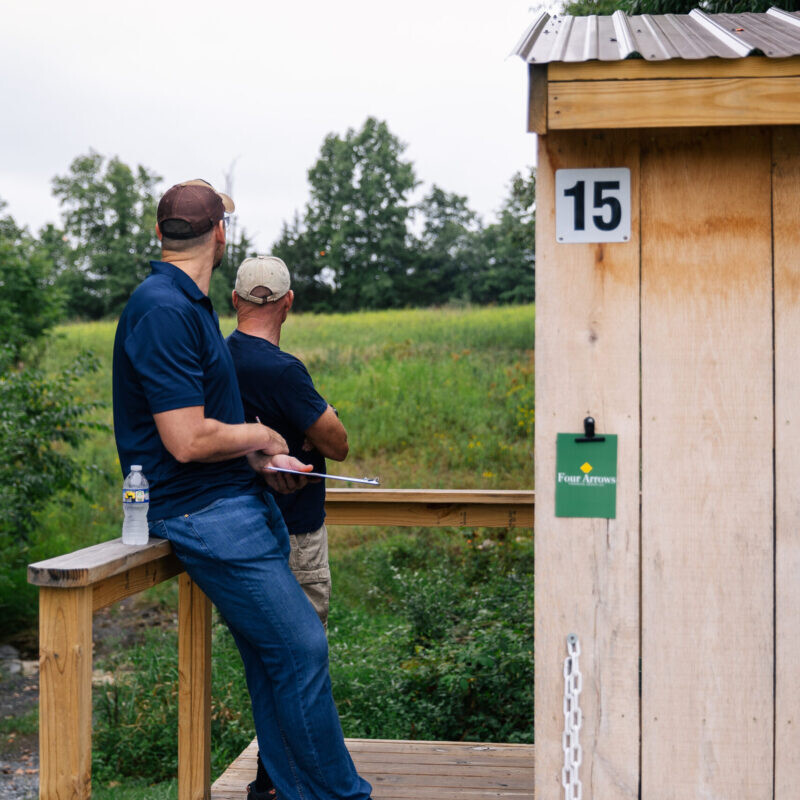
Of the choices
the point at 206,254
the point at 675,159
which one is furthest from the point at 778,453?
the point at 206,254

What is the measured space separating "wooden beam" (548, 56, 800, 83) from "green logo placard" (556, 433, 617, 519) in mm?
898

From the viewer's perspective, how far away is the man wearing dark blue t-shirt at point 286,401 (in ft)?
9.62

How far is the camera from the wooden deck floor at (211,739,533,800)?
3.36m

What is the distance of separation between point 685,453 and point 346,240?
1622 inches

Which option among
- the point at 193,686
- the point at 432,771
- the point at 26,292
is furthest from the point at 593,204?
the point at 26,292

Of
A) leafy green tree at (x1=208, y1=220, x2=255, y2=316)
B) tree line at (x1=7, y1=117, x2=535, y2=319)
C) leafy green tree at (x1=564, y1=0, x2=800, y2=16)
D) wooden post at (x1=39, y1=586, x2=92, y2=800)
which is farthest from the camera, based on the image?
tree line at (x1=7, y1=117, x2=535, y2=319)

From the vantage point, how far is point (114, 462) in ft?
42.6

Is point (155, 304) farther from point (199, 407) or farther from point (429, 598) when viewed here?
point (429, 598)

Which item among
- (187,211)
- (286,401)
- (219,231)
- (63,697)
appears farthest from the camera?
(286,401)

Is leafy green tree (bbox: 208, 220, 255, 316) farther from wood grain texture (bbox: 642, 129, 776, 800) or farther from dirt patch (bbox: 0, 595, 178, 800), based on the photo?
wood grain texture (bbox: 642, 129, 776, 800)

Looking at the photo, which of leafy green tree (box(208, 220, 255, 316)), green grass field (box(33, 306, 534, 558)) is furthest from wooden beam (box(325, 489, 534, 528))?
leafy green tree (box(208, 220, 255, 316))

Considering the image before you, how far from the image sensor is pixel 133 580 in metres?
2.44

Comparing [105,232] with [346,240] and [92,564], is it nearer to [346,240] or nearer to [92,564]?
[346,240]

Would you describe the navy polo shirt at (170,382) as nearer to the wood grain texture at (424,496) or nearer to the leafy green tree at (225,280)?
the wood grain texture at (424,496)
